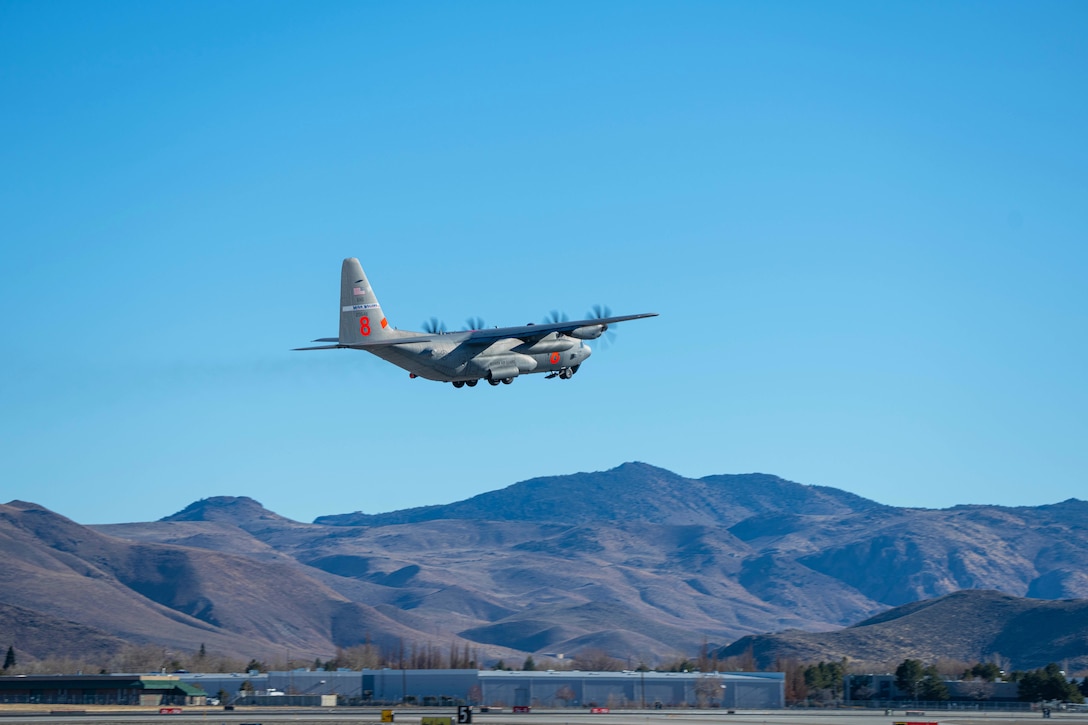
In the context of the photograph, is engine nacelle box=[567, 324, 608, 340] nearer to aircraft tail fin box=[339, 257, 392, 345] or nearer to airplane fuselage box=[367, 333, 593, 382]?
airplane fuselage box=[367, 333, 593, 382]

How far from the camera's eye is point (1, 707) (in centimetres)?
12250

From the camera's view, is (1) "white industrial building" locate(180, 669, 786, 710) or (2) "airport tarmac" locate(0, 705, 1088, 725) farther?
(1) "white industrial building" locate(180, 669, 786, 710)

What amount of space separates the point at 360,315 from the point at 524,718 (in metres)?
39.2

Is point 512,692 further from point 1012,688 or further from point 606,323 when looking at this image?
point 606,323

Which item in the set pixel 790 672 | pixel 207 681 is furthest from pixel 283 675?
pixel 790 672

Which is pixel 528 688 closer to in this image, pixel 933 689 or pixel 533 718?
pixel 933 689

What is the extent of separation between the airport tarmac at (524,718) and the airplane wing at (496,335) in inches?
Result: 1114

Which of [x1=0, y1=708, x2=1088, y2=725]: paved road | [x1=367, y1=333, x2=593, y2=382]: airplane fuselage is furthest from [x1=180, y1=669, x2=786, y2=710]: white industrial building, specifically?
[x1=367, y1=333, x2=593, y2=382]: airplane fuselage

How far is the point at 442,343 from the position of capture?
84.8 m

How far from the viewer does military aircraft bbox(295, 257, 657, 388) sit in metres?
84.2

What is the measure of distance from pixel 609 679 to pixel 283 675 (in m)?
42.2

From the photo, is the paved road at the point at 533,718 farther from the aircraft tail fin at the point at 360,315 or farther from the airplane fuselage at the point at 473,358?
the aircraft tail fin at the point at 360,315

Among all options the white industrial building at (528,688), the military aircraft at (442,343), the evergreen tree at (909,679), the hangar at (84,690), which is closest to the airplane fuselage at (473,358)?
the military aircraft at (442,343)

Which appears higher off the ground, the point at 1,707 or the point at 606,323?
the point at 606,323
